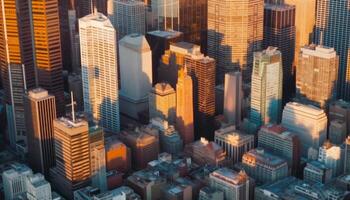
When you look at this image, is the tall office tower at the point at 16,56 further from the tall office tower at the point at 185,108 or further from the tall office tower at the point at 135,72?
the tall office tower at the point at 185,108

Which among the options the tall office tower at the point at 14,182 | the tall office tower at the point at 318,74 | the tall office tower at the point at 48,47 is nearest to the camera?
the tall office tower at the point at 14,182

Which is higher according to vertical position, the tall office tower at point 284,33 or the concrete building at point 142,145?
the tall office tower at point 284,33

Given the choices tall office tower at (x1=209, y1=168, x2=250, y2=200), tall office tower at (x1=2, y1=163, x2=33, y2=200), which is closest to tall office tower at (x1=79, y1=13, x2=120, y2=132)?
tall office tower at (x1=2, y1=163, x2=33, y2=200)

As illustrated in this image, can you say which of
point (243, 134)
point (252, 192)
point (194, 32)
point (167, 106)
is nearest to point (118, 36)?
point (194, 32)

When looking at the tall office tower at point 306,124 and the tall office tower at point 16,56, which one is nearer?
the tall office tower at point 306,124

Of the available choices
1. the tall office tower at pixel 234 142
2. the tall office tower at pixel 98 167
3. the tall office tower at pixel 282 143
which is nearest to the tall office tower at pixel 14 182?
the tall office tower at pixel 98 167

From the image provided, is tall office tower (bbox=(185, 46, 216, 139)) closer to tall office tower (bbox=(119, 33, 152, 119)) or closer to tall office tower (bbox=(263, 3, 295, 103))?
tall office tower (bbox=(119, 33, 152, 119))
